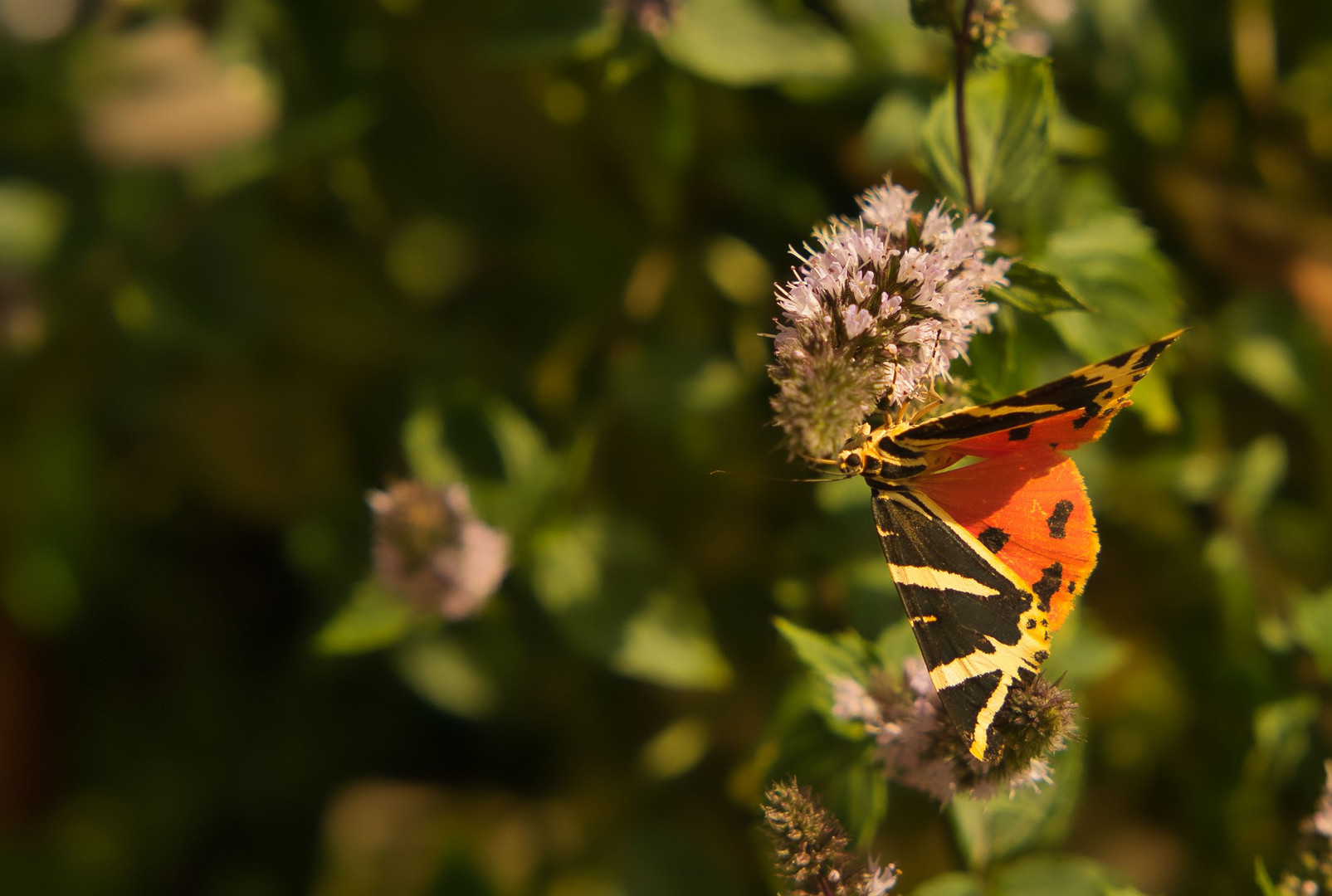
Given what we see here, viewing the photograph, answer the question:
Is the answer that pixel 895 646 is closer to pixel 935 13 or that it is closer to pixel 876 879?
pixel 876 879

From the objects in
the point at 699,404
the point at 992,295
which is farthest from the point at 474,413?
the point at 992,295

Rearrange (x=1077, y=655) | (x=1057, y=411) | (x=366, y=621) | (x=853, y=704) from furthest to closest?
1. (x=366, y=621)
2. (x=1077, y=655)
3. (x=853, y=704)
4. (x=1057, y=411)

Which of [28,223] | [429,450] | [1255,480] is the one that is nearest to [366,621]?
[429,450]

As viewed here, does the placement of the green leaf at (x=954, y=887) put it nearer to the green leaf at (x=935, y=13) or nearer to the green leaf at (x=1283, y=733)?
the green leaf at (x=1283, y=733)

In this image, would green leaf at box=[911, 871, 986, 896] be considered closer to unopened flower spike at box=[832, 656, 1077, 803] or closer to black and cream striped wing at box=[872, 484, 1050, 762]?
unopened flower spike at box=[832, 656, 1077, 803]

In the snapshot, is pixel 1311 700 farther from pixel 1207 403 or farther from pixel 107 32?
pixel 107 32

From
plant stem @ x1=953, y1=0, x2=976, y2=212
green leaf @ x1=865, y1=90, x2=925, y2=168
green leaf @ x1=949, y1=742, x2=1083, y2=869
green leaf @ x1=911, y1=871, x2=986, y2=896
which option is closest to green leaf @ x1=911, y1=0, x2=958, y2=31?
plant stem @ x1=953, y1=0, x2=976, y2=212

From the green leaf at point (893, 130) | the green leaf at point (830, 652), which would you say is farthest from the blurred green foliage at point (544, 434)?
the green leaf at point (830, 652)
